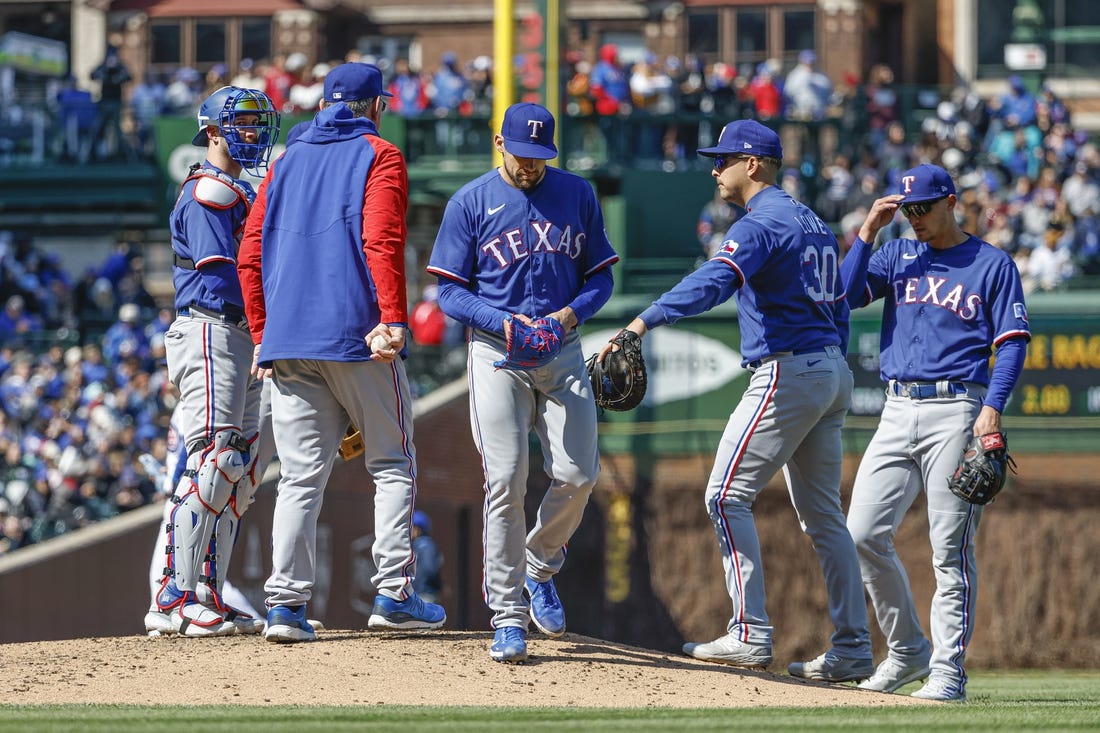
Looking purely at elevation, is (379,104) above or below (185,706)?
above

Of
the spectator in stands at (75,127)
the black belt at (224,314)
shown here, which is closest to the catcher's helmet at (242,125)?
the black belt at (224,314)

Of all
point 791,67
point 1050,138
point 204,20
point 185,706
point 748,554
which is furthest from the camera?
point 204,20

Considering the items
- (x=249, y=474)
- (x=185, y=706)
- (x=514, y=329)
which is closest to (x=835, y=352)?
(x=514, y=329)

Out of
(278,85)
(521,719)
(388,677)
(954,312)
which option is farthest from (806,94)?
(521,719)

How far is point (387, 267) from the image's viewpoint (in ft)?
23.6

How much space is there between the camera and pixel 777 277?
7652 millimetres

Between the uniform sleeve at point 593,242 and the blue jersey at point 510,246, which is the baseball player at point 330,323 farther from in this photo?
the uniform sleeve at point 593,242

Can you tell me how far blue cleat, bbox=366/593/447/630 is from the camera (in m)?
7.50

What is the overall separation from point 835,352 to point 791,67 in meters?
24.1

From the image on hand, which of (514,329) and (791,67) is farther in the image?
(791,67)

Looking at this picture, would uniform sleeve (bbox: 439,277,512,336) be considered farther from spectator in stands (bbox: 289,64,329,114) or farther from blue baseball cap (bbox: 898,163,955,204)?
spectator in stands (bbox: 289,64,329,114)

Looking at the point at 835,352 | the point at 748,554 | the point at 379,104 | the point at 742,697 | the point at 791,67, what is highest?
the point at 791,67

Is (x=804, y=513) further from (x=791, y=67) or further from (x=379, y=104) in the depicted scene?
(x=791, y=67)

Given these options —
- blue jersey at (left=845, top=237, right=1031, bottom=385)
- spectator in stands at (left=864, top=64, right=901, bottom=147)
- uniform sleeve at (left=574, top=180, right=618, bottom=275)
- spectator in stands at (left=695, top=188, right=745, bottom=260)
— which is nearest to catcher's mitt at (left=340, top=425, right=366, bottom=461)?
uniform sleeve at (left=574, top=180, right=618, bottom=275)
